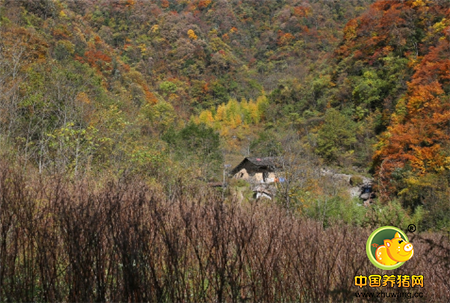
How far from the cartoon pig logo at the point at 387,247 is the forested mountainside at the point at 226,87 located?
5.60 meters

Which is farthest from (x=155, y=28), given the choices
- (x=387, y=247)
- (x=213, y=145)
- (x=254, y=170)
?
(x=387, y=247)

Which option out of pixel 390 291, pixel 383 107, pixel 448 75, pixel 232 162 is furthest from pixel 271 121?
pixel 390 291

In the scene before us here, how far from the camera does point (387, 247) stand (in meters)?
2.47

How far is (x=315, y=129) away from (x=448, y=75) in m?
16.7

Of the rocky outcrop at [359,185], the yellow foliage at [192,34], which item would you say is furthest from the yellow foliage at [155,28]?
the rocky outcrop at [359,185]

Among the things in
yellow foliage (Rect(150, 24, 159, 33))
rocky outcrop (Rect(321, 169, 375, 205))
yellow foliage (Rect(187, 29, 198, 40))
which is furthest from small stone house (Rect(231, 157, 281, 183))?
yellow foliage (Rect(150, 24, 159, 33))

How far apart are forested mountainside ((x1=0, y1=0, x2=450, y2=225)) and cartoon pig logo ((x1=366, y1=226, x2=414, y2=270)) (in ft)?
18.4

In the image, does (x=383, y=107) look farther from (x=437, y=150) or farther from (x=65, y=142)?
(x=65, y=142)

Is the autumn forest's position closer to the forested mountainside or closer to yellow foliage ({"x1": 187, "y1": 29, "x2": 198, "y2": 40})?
the forested mountainside

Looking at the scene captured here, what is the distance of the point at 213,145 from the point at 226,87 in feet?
103

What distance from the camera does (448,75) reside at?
1845cm

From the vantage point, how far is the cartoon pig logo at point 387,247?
2473 millimetres

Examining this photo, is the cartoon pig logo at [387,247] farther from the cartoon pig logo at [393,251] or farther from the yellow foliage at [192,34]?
the yellow foliage at [192,34]

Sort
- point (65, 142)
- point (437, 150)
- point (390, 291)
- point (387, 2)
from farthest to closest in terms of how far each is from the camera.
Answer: point (387, 2)
point (437, 150)
point (65, 142)
point (390, 291)
